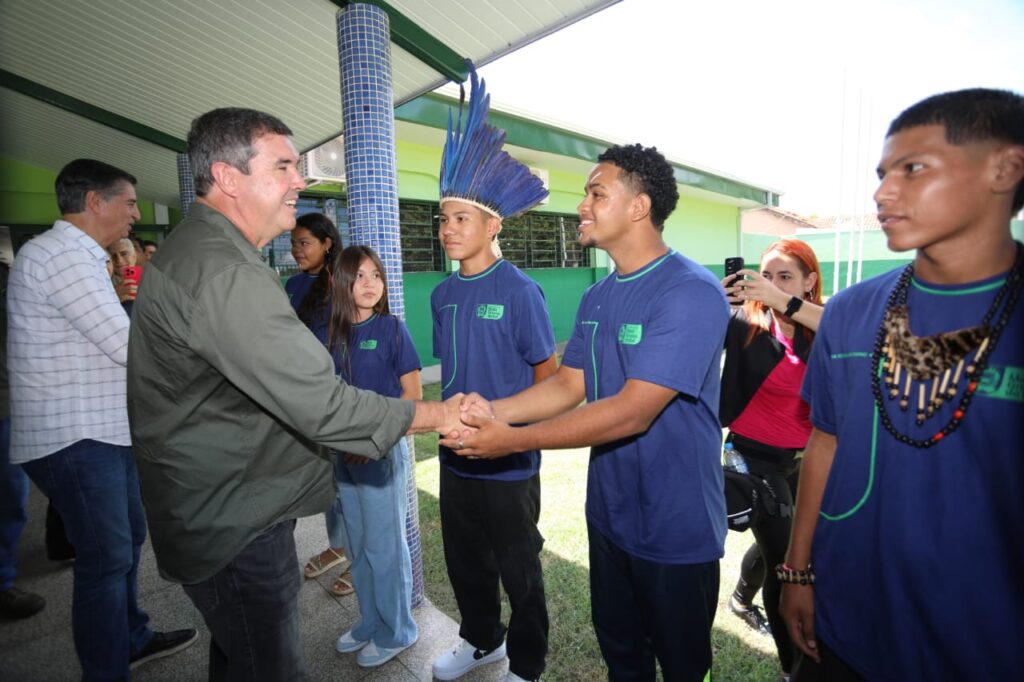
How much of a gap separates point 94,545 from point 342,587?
158 cm

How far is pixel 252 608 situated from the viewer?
1733 mm

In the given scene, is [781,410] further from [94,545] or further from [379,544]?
[94,545]

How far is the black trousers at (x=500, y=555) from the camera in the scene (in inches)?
99.3

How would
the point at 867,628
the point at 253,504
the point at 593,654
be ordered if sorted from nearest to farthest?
1. the point at 867,628
2. the point at 253,504
3. the point at 593,654

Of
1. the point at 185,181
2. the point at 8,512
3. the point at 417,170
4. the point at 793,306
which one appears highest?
the point at 417,170

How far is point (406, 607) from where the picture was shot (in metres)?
2.93

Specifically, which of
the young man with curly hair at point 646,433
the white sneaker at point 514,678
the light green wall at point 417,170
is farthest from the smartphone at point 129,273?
the light green wall at point 417,170

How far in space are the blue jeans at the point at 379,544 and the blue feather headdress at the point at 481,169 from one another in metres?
1.43

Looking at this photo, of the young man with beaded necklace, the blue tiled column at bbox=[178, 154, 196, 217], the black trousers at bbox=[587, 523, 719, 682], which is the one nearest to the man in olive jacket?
the black trousers at bbox=[587, 523, 719, 682]

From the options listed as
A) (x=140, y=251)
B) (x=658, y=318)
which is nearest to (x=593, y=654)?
(x=658, y=318)

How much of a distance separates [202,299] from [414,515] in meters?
2.32

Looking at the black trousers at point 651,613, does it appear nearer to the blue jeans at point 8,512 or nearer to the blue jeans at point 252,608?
the blue jeans at point 252,608

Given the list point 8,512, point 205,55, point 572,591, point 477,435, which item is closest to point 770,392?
point 477,435

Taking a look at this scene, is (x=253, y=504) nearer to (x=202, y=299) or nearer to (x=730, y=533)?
(x=202, y=299)
